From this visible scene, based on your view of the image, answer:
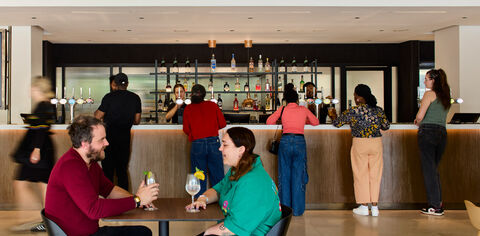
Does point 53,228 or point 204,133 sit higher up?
point 204,133

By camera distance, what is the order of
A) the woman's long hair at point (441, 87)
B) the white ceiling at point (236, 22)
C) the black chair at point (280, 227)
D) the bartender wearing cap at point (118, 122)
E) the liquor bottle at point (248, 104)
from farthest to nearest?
the liquor bottle at point (248, 104), the white ceiling at point (236, 22), the woman's long hair at point (441, 87), the bartender wearing cap at point (118, 122), the black chair at point (280, 227)

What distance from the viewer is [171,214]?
2516mm

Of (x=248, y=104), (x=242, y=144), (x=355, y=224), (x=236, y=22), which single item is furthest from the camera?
(x=248, y=104)

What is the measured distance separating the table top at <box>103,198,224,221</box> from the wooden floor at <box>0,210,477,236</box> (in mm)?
2355

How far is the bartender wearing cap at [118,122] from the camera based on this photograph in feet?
17.7

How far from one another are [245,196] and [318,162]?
385cm

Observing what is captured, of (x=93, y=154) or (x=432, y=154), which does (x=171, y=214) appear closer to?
(x=93, y=154)

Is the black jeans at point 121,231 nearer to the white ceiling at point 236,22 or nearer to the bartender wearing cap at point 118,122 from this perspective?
the bartender wearing cap at point 118,122

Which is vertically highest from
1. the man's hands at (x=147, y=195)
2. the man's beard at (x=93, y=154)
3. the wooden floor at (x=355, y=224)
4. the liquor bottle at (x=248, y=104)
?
the liquor bottle at (x=248, y=104)

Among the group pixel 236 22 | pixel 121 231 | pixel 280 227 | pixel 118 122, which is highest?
pixel 236 22

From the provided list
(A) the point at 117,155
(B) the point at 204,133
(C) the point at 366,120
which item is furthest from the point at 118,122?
(C) the point at 366,120

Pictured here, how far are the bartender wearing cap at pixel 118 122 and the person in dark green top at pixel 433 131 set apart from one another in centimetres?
320

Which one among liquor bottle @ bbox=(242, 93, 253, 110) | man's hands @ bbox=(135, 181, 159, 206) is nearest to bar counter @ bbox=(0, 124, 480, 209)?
liquor bottle @ bbox=(242, 93, 253, 110)

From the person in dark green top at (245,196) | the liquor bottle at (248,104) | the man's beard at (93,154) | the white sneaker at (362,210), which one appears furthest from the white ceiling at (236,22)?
the person in dark green top at (245,196)
